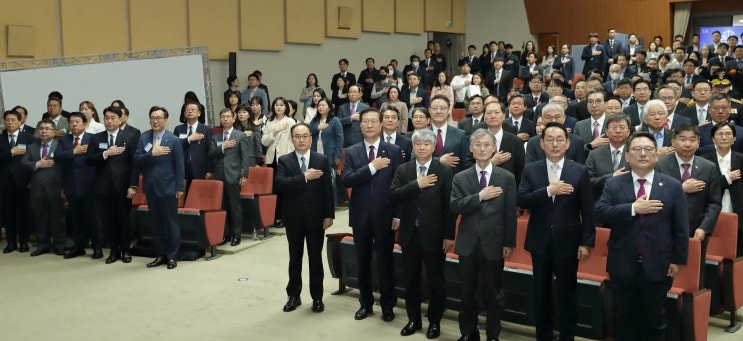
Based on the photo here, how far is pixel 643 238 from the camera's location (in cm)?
387

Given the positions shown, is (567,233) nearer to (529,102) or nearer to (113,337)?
(113,337)

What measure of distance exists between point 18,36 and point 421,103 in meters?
5.69

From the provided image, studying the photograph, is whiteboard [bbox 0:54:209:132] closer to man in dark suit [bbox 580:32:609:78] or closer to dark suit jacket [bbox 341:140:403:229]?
dark suit jacket [bbox 341:140:403:229]

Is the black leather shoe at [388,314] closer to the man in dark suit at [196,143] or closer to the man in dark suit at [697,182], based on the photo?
the man in dark suit at [697,182]

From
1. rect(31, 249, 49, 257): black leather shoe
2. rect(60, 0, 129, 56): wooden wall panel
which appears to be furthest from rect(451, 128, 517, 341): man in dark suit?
rect(60, 0, 129, 56): wooden wall panel

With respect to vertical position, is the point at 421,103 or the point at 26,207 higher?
the point at 421,103

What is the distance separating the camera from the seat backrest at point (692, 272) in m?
4.34

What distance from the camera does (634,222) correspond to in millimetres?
3904

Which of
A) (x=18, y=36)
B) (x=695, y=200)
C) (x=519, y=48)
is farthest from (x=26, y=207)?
(x=519, y=48)

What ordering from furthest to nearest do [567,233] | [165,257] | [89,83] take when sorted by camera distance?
[89,83] → [165,257] → [567,233]

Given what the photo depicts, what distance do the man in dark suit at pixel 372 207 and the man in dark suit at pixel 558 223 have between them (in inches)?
38.3

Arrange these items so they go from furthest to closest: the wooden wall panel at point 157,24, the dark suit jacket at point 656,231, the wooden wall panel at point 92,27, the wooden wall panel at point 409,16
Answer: the wooden wall panel at point 409,16 < the wooden wall panel at point 157,24 < the wooden wall panel at point 92,27 < the dark suit jacket at point 656,231

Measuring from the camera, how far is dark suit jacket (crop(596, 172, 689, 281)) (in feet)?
12.6

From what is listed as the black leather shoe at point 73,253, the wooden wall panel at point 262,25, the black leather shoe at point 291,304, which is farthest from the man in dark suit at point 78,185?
the wooden wall panel at point 262,25
